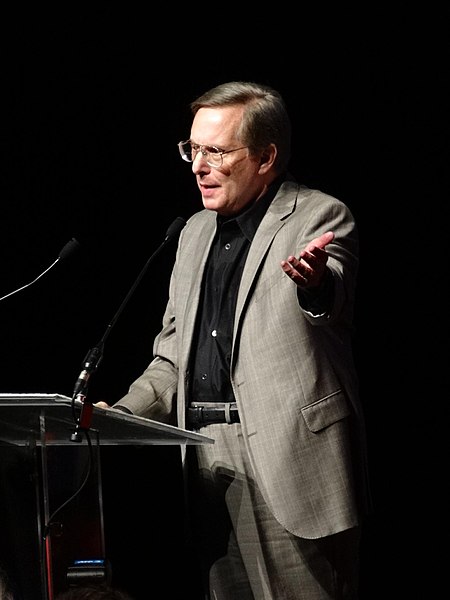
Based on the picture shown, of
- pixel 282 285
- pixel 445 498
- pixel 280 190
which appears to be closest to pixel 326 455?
pixel 282 285

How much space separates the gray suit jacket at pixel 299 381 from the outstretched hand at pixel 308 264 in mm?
142

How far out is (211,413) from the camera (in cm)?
264

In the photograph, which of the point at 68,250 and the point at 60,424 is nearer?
the point at 60,424

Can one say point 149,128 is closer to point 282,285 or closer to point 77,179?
point 77,179

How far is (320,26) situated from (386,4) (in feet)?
0.77

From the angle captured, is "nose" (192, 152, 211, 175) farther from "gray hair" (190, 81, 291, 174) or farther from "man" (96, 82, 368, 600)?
"gray hair" (190, 81, 291, 174)

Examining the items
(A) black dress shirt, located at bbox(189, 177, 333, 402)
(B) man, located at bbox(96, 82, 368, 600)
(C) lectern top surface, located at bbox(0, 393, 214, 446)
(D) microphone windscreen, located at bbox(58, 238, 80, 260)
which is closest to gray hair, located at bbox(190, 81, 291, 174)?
(B) man, located at bbox(96, 82, 368, 600)

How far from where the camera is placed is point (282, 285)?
255cm

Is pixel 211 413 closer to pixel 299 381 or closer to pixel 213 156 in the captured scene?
pixel 299 381

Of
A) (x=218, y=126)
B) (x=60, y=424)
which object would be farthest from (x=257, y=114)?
(x=60, y=424)

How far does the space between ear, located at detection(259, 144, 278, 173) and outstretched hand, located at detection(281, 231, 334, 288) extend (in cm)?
57

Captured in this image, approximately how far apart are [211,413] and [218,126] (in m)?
0.78

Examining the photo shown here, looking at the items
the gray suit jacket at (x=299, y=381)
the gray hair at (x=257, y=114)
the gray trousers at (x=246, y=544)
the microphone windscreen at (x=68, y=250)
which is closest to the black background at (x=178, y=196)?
the gray hair at (x=257, y=114)

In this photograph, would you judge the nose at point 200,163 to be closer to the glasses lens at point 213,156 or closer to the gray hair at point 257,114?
the glasses lens at point 213,156
